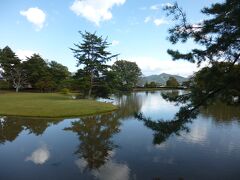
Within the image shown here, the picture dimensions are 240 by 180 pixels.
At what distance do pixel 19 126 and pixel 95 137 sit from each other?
8.55 metres

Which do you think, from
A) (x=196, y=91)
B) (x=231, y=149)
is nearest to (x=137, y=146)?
(x=231, y=149)

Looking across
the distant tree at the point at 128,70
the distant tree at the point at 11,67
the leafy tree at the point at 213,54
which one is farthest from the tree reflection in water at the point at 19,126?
the distant tree at the point at 128,70

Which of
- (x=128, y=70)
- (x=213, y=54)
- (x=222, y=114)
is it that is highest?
(x=128, y=70)

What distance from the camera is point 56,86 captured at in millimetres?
72562

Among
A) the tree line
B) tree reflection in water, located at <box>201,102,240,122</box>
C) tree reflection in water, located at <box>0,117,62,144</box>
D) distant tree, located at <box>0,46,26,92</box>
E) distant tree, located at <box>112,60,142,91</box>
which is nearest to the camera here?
tree reflection in water, located at <box>0,117,62,144</box>

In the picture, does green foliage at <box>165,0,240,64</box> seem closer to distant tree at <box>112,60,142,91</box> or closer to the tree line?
the tree line

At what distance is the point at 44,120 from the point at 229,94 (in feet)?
68.8

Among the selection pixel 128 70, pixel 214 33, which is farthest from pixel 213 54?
pixel 128 70

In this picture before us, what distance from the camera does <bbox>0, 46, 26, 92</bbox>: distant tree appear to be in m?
65.5

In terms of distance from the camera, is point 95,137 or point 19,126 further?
point 19,126

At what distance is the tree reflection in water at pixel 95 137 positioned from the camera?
14.5 m

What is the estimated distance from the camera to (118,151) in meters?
16.0

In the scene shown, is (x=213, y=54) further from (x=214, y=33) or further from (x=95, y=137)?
(x=95, y=137)

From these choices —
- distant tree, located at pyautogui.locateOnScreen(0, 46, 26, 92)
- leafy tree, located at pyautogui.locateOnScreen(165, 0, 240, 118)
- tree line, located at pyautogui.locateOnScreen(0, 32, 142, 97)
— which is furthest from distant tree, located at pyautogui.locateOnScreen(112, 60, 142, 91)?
leafy tree, located at pyautogui.locateOnScreen(165, 0, 240, 118)
